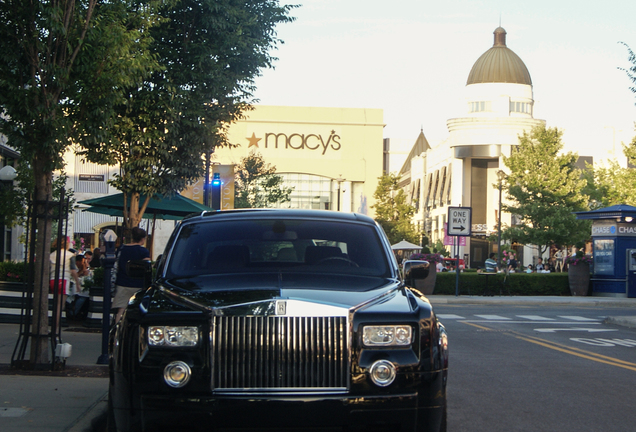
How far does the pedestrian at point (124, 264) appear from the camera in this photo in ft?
36.3

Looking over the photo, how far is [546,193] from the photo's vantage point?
162 ft

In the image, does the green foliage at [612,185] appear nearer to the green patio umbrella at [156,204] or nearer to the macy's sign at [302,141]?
the green patio umbrella at [156,204]

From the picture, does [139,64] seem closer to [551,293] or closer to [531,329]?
[531,329]

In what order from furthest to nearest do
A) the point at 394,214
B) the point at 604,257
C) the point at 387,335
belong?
the point at 394,214, the point at 604,257, the point at 387,335

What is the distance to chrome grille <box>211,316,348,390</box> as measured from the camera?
4727 mm

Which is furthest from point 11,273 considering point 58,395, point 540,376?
point 540,376

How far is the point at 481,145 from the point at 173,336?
2913 inches

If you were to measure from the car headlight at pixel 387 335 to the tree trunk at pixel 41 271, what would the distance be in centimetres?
605

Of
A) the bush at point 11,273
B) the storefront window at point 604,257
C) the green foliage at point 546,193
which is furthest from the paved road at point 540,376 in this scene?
the green foliage at point 546,193

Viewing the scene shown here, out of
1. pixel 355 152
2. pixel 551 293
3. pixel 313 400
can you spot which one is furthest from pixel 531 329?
pixel 355 152

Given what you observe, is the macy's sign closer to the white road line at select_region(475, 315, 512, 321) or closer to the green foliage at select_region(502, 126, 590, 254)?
the green foliage at select_region(502, 126, 590, 254)

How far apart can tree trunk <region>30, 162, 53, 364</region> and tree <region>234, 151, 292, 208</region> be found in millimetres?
33991

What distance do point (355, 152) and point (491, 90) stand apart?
19.3 meters

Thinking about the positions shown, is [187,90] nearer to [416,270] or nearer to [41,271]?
[41,271]
